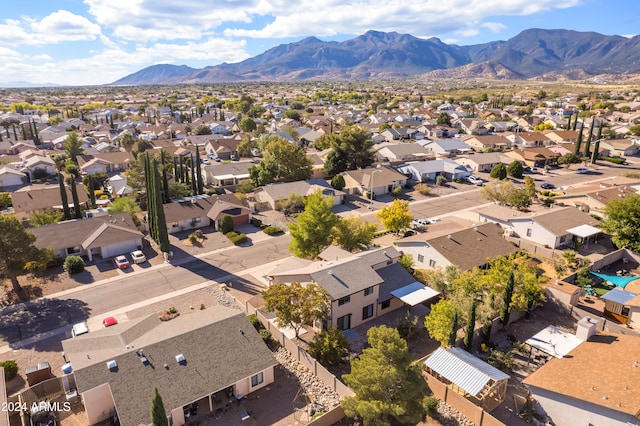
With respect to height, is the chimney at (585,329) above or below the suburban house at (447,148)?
below

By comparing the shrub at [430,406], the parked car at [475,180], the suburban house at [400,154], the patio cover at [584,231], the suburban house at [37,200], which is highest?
the suburban house at [400,154]

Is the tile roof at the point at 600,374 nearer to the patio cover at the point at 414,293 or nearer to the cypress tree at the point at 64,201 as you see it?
the patio cover at the point at 414,293

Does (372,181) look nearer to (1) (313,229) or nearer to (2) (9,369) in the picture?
(1) (313,229)

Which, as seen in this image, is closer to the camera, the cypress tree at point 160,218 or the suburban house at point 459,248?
the suburban house at point 459,248

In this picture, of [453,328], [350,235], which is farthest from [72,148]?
[453,328]

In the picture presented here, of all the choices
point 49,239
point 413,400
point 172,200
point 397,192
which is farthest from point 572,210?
point 49,239

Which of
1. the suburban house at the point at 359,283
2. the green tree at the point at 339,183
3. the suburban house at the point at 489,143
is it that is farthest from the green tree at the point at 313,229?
the suburban house at the point at 489,143
